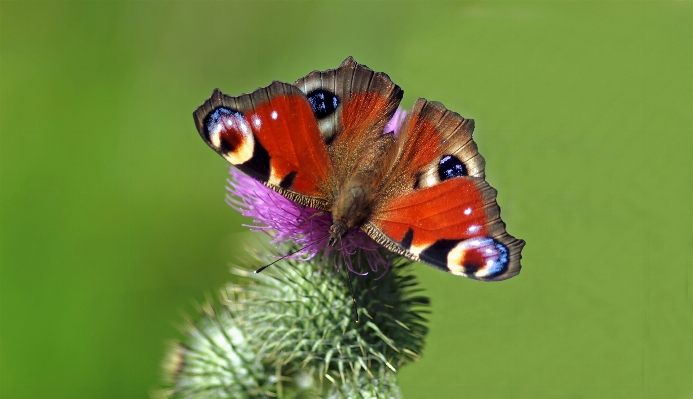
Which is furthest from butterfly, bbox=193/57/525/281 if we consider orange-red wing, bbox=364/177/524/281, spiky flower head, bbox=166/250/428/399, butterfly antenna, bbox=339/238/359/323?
spiky flower head, bbox=166/250/428/399

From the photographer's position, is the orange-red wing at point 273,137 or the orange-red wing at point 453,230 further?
the orange-red wing at point 273,137

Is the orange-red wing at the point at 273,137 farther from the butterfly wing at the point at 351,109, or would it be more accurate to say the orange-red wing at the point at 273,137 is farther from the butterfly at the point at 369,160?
the butterfly wing at the point at 351,109

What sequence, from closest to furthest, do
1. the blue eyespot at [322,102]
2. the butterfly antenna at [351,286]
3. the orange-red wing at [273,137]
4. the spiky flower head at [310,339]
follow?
the orange-red wing at [273,137] < the blue eyespot at [322,102] < the butterfly antenna at [351,286] < the spiky flower head at [310,339]

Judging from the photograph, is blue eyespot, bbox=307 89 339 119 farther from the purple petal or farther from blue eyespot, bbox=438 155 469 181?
blue eyespot, bbox=438 155 469 181

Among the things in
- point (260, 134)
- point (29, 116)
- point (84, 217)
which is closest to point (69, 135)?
Answer: point (29, 116)

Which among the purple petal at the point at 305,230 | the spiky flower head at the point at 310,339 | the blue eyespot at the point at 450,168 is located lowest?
the spiky flower head at the point at 310,339

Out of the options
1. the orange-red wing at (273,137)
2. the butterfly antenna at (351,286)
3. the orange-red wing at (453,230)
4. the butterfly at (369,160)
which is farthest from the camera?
the butterfly antenna at (351,286)

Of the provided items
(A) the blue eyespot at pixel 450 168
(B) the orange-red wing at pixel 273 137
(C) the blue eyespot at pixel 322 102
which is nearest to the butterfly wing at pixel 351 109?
(C) the blue eyespot at pixel 322 102

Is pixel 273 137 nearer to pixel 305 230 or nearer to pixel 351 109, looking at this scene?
pixel 351 109
